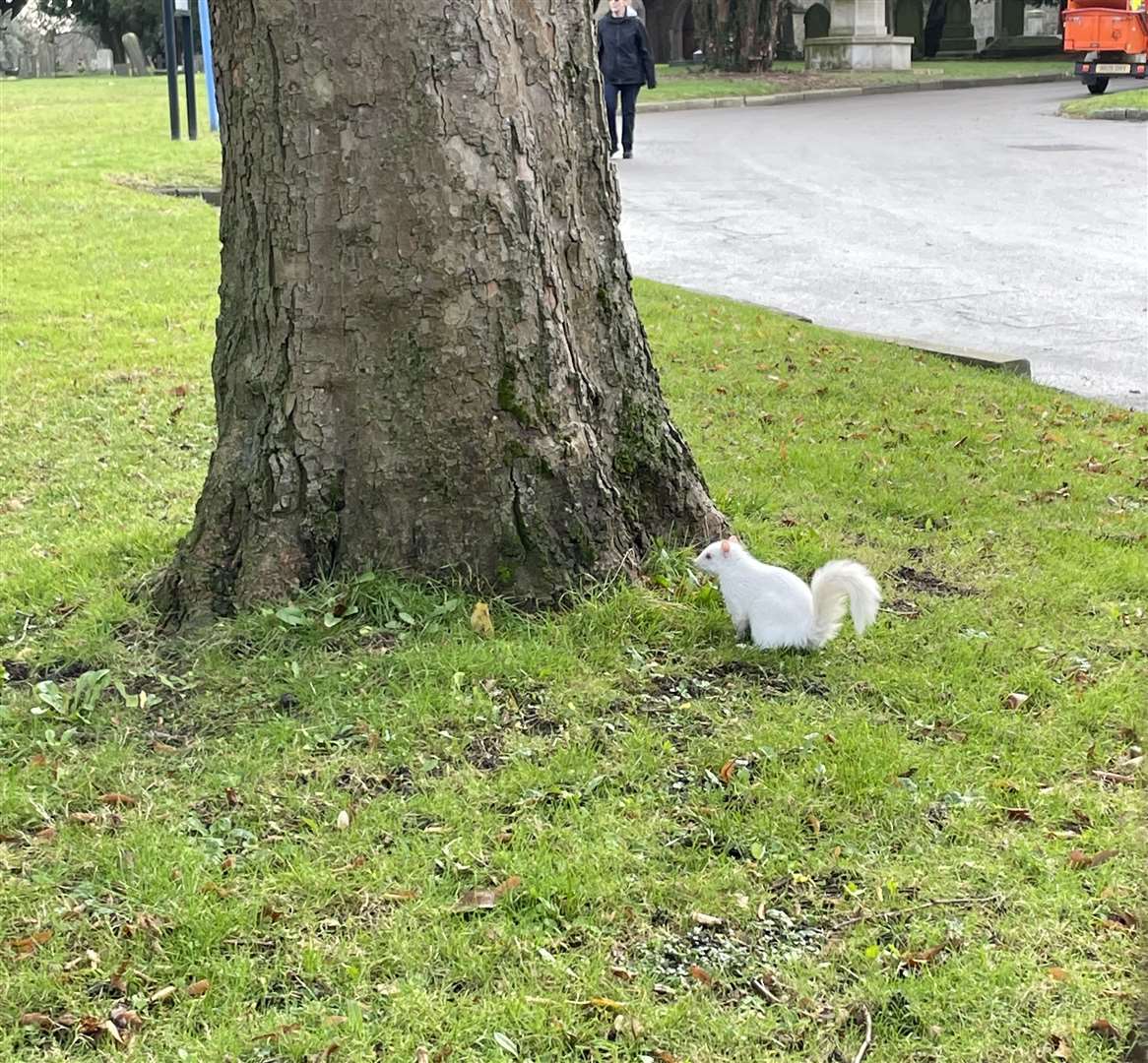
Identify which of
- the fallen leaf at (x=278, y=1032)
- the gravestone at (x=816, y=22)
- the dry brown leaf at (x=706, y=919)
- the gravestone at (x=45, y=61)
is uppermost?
the gravestone at (x=816, y=22)

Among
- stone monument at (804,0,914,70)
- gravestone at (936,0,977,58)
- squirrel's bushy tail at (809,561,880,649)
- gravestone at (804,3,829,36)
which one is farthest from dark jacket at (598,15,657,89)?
gravestone at (936,0,977,58)

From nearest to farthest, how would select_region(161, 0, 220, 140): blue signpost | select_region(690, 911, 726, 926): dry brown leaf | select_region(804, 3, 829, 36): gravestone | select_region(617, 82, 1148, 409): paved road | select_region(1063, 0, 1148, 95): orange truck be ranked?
select_region(690, 911, 726, 926): dry brown leaf < select_region(617, 82, 1148, 409): paved road < select_region(161, 0, 220, 140): blue signpost < select_region(1063, 0, 1148, 95): orange truck < select_region(804, 3, 829, 36): gravestone

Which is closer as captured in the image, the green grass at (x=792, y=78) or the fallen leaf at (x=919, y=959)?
the fallen leaf at (x=919, y=959)

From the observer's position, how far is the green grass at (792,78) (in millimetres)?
26422

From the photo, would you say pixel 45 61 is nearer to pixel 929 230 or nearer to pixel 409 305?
pixel 929 230

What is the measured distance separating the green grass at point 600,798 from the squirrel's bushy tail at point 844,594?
168mm

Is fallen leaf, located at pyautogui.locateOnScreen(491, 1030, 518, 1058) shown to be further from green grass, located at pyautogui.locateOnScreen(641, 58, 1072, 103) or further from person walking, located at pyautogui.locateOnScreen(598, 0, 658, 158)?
green grass, located at pyautogui.locateOnScreen(641, 58, 1072, 103)

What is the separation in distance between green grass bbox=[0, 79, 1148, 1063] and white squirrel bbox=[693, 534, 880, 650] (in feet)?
0.30

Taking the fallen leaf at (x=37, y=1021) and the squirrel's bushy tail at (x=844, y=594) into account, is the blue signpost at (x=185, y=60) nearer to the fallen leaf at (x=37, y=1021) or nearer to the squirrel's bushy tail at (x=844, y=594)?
the squirrel's bushy tail at (x=844, y=594)

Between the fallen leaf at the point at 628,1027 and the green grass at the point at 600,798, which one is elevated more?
the green grass at the point at 600,798

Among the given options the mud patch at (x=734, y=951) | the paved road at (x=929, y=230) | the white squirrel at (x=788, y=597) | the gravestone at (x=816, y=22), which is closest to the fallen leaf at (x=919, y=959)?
the mud patch at (x=734, y=951)

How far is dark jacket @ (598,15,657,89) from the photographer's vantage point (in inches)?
620

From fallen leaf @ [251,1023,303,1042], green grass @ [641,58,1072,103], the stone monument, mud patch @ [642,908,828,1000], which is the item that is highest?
the stone monument

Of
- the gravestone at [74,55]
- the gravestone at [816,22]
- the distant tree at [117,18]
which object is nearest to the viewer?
the gravestone at [816,22]
